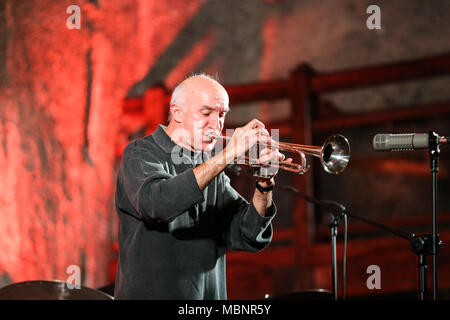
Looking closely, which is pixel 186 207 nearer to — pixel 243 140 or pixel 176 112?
pixel 243 140

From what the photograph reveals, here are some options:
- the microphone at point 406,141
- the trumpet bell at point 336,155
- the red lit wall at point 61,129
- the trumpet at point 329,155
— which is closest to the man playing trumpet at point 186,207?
the trumpet at point 329,155

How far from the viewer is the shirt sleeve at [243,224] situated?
3178 mm

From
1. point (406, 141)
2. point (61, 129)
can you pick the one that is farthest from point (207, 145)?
point (61, 129)

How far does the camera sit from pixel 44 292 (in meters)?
3.32

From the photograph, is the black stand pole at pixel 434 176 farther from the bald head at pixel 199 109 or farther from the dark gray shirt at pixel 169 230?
the bald head at pixel 199 109

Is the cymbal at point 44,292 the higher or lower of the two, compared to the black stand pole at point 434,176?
lower

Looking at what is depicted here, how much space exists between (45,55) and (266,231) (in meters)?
3.28

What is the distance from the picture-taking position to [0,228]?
4.81 meters

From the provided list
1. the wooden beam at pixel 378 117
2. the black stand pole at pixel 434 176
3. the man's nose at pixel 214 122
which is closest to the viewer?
the black stand pole at pixel 434 176

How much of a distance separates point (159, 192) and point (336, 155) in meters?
1.32

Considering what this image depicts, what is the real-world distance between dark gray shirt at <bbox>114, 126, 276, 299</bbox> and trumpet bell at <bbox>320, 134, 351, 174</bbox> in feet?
1.74
